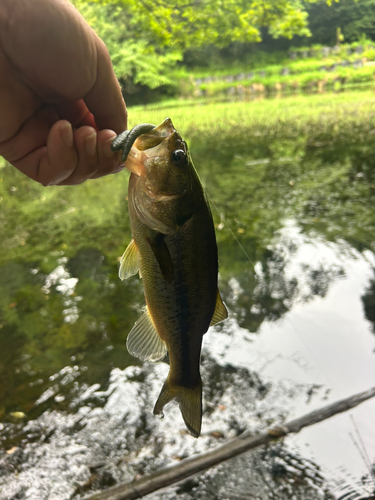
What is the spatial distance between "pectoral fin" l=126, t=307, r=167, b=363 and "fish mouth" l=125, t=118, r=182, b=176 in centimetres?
47

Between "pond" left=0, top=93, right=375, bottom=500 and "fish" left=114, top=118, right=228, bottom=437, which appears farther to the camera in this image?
"pond" left=0, top=93, right=375, bottom=500

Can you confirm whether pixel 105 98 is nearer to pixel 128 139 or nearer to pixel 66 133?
pixel 66 133

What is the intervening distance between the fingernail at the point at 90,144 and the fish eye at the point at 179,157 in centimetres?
35

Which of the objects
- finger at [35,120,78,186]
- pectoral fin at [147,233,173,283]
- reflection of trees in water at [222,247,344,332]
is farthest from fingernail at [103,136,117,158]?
reflection of trees in water at [222,247,344,332]

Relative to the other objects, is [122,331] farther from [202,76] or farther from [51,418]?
[202,76]

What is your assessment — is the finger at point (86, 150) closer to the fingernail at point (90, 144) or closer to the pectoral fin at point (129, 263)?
the fingernail at point (90, 144)

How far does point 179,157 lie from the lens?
0.98m

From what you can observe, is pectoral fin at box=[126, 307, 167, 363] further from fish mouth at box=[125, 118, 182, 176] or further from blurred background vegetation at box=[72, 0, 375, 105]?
blurred background vegetation at box=[72, 0, 375, 105]

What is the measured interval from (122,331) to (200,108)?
531 inches

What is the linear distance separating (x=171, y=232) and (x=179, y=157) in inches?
8.2

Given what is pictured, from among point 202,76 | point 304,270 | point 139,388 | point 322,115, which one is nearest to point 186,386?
point 139,388

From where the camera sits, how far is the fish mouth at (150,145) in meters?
1.01

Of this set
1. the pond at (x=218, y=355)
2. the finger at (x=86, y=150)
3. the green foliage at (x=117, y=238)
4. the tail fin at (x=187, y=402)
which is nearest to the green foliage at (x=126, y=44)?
the green foliage at (x=117, y=238)

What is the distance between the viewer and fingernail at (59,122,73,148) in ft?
3.85
